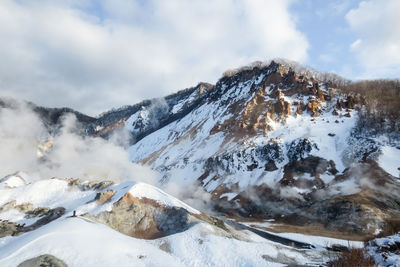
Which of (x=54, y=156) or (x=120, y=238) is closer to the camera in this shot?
(x=120, y=238)

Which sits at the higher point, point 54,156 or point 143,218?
point 54,156

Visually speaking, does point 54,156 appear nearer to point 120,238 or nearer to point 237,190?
point 237,190

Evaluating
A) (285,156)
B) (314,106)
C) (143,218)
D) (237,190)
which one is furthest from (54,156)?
(314,106)

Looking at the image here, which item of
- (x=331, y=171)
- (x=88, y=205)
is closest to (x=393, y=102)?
(x=331, y=171)

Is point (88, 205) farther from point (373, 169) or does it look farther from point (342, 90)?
point (342, 90)

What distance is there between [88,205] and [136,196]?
26.8 feet

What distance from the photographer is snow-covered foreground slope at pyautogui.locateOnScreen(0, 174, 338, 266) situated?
27672 millimetres

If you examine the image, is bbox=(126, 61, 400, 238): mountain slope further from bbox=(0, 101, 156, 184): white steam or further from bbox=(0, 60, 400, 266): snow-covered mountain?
bbox=(0, 101, 156, 184): white steam

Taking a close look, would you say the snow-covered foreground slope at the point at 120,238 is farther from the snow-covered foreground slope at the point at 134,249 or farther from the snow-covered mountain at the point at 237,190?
the snow-covered mountain at the point at 237,190

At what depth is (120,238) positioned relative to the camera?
34469 mm

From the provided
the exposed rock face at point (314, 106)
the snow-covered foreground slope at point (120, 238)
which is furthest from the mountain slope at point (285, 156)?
the snow-covered foreground slope at point (120, 238)

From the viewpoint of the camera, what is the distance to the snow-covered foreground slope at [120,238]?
27672 millimetres

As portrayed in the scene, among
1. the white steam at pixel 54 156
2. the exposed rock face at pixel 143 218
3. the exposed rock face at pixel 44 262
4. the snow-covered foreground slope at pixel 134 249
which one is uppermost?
the white steam at pixel 54 156

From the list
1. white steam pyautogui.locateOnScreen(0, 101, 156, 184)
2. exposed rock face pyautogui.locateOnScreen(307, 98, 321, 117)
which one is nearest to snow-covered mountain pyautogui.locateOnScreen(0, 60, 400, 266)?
exposed rock face pyautogui.locateOnScreen(307, 98, 321, 117)
